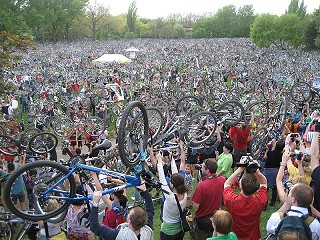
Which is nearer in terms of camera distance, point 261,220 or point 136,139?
point 136,139

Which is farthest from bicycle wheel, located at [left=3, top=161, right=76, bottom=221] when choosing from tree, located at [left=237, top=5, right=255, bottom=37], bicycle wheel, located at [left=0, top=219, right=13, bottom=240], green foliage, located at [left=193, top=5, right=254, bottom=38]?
tree, located at [left=237, top=5, right=255, bottom=37]

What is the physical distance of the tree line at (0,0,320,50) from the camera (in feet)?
152

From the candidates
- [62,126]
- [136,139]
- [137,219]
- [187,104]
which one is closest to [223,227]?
[137,219]

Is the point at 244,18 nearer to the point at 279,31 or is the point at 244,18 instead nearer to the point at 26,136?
the point at 279,31

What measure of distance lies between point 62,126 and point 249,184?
9.67 m

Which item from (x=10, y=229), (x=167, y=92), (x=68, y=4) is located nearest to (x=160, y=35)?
(x=68, y=4)

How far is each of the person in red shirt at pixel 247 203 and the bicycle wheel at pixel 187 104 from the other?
16.7ft

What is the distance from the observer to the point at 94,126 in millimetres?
11477

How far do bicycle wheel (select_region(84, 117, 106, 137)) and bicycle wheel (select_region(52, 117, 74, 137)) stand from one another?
89 centimetres

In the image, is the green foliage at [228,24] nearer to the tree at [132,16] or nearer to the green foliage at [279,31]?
the tree at [132,16]

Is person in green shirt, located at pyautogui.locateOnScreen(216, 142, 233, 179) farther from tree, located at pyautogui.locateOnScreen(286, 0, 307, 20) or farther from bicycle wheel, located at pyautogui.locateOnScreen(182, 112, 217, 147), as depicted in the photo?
tree, located at pyautogui.locateOnScreen(286, 0, 307, 20)

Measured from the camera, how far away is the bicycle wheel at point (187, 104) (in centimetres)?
910

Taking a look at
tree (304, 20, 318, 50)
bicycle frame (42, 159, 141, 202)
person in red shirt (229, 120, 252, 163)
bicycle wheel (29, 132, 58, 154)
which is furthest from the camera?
tree (304, 20, 318, 50)

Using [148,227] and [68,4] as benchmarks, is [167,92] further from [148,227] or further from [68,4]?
[68,4]
